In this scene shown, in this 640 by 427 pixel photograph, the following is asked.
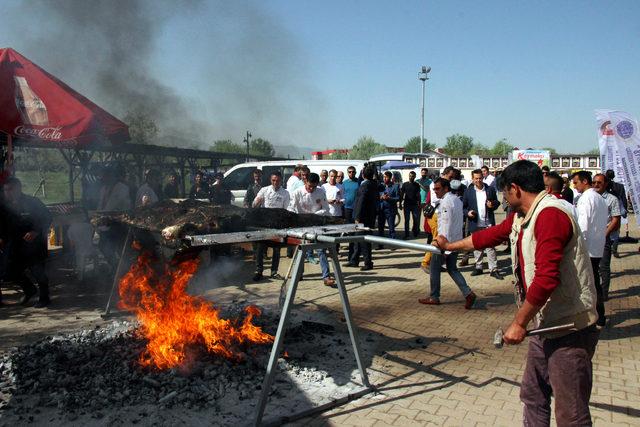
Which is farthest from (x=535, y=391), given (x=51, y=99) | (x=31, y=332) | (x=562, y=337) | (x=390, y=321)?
(x=51, y=99)

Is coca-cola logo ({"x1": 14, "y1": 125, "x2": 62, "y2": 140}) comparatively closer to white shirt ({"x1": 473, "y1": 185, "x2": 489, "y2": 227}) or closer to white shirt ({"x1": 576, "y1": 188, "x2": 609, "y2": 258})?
white shirt ({"x1": 473, "y1": 185, "x2": 489, "y2": 227})

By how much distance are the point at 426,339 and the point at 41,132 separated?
6.44 meters

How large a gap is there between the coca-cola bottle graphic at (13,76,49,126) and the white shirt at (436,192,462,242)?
6.23 metres

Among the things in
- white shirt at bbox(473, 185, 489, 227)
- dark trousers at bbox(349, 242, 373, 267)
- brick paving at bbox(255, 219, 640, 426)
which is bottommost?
brick paving at bbox(255, 219, 640, 426)

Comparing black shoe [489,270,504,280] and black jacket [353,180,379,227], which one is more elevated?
black jacket [353,180,379,227]

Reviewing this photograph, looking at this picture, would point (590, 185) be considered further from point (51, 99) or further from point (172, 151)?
point (172, 151)

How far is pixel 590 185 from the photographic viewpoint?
632cm

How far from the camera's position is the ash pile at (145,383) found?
366 cm

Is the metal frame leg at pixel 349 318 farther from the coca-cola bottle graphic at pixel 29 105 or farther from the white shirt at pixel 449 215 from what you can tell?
the coca-cola bottle graphic at pixel 29 105

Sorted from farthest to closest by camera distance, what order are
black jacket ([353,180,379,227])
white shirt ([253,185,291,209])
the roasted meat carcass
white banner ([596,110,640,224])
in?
black jacket ([353,180,379,227]) < white shirt ([253,185,291,209]) < white banner ([596,110,640,224]) < the roasted meat carcass

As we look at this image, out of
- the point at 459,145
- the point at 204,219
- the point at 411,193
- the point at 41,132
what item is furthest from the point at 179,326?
the point at 459,145

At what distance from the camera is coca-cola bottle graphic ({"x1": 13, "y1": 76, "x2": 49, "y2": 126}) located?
734 centimetres

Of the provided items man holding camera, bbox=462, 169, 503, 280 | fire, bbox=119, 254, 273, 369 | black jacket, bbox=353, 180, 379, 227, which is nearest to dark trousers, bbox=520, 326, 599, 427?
fire, bbox=119, 254, 273, 369

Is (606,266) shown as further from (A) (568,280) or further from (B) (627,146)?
(A) (568,280)
